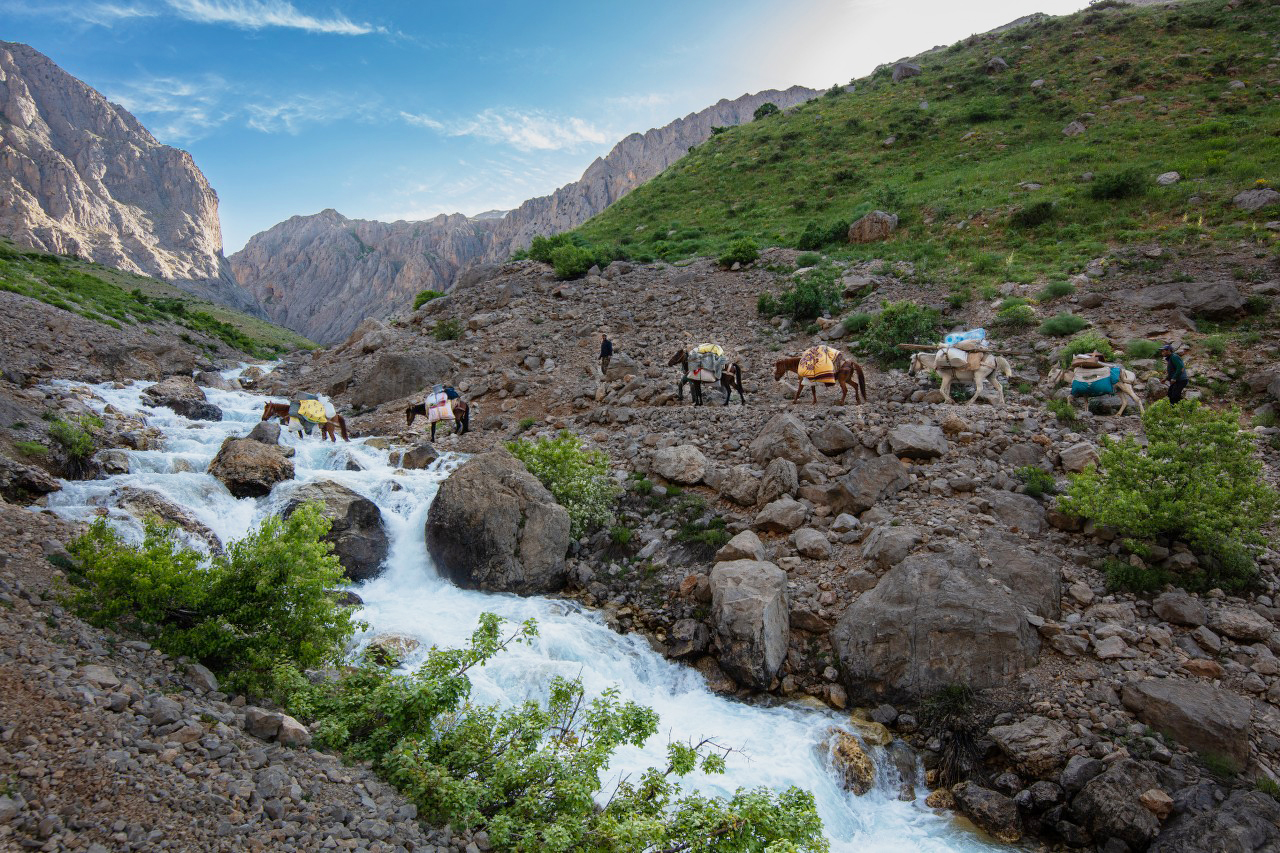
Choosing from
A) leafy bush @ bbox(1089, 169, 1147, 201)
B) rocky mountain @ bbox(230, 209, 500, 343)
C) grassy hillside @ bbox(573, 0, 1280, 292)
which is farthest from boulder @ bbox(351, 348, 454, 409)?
rocky mountain @ bbox(230, 209, 500, 343)

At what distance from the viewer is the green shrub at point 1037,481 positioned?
33.9 ft

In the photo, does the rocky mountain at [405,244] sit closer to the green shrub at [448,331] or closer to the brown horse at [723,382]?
the green shrub at [448,331]

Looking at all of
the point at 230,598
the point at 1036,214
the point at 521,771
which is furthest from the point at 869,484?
the point at 1036,214

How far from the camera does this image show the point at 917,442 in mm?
11758

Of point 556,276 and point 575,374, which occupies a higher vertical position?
point 556,276

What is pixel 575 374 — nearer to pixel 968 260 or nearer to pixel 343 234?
pixel 968 260

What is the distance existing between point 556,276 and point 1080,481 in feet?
75.1

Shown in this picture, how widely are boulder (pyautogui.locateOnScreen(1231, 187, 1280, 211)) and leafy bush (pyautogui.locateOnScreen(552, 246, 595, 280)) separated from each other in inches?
916

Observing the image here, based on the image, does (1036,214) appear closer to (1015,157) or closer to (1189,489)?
(1015,157)

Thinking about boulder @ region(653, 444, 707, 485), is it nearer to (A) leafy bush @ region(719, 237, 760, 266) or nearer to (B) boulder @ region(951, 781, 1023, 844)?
(B) boulder @ region(951, 781, 1023, 844)

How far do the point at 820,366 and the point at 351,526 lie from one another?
11.2m

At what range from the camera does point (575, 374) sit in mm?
20219

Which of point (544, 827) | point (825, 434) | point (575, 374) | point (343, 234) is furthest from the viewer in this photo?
point (343, 234)

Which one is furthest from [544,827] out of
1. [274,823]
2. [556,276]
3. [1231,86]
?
[1231,86]
